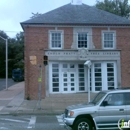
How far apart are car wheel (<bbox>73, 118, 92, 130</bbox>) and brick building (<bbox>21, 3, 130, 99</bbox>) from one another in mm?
14933

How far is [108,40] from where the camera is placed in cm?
2600

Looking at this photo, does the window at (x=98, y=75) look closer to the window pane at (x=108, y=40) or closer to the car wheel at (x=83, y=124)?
the window pane at (x=108, y=40)

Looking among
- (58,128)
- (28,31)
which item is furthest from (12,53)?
(58,128)

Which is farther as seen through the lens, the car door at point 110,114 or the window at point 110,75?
the window at point 110,75

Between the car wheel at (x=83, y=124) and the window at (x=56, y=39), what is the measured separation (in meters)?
15.8

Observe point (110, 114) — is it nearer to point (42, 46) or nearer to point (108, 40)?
point (42, 46)

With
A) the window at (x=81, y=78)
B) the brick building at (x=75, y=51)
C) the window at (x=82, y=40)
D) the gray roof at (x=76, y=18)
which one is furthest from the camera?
the window at (x=81, y=78)

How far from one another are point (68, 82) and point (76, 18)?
5.70m

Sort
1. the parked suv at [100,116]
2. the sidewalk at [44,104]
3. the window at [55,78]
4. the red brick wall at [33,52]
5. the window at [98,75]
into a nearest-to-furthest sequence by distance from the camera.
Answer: the parked suv at [100,116], the sidewalk at [44,104], the red brick wall at [33,52], the window at [55,78], the window at [98,75]

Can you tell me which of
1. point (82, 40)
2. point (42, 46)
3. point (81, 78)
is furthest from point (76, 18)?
point (81, 78)

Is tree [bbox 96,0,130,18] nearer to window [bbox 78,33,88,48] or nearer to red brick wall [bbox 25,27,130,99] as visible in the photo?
red brick wall [bbox 25,27,130,99]

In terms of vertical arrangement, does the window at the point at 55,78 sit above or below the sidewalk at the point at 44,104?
above

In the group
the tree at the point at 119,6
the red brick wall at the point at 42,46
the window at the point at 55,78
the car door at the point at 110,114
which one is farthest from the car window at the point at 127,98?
the tree at the point at 119,6

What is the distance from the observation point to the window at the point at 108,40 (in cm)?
2597
